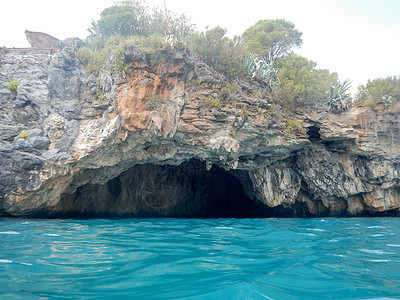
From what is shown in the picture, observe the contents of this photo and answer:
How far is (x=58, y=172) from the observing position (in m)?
10.7

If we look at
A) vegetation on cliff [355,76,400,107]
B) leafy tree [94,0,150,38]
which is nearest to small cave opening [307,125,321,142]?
vegetation on cliff [355,76,400,107]

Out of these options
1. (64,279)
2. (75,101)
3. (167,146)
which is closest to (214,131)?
(167,146)

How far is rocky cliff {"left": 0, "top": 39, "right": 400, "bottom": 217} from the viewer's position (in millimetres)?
10820

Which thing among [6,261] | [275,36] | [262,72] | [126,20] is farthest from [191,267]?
[275,36]

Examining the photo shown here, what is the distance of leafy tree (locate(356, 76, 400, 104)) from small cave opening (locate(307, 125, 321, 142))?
3183 mm

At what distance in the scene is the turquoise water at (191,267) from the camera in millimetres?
3385

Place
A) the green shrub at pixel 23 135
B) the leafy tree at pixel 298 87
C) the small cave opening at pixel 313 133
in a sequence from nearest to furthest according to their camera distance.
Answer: the green shrub at pixel 23 135 < the leafy tree at pixel 298 87 < the small cave opening at pixel 313 133

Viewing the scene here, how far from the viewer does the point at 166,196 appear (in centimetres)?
1816

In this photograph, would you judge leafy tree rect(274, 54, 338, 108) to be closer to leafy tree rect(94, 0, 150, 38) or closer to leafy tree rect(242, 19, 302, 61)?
leafy tree rect(242, 19, 302, 61)

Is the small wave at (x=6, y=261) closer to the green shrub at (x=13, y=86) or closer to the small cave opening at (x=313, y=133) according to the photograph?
the green shrub at (x=13, y=86)

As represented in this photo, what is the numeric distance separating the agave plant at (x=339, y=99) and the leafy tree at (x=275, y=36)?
5.69 m

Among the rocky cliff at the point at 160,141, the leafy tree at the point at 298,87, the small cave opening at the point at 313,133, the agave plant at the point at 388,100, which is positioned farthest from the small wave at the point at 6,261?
the agave plant at the point at 388,100

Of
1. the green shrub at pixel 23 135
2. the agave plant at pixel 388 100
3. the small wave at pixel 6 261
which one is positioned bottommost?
the small wave at pixel 6 261

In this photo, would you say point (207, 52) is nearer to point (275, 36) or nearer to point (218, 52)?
point (218, 52)
